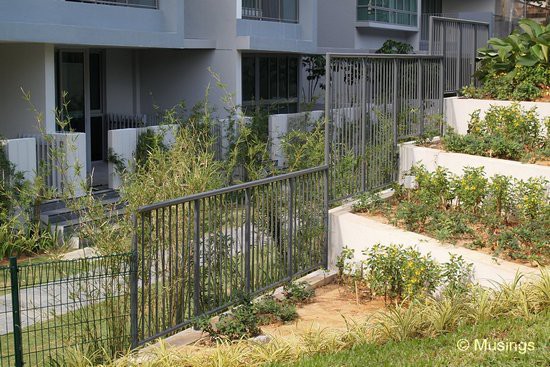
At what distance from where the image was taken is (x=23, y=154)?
14.8 meters

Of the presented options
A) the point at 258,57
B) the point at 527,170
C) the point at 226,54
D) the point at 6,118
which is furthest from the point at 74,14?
the point at 527,170

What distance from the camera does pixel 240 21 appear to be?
21.2m

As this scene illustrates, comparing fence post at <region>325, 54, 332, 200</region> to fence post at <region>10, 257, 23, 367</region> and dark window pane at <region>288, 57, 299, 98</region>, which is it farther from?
dark window pane at <region>288, 57, 299, 98</region>

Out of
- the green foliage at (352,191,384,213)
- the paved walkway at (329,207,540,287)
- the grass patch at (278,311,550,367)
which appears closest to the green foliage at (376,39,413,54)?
the green foliage at (352,191,384,213)

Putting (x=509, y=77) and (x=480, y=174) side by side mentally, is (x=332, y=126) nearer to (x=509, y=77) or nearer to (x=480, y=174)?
(x=480, y=174)

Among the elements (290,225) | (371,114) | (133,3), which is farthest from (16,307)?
(133,3)

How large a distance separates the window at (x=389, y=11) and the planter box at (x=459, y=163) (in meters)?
17.2

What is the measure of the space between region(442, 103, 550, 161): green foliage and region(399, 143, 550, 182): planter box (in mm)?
345

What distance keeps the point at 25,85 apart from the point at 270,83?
920cm

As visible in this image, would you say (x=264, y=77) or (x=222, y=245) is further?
(x=264, y=77)

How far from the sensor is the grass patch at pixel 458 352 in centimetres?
703

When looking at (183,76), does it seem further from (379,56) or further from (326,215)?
(326,215)

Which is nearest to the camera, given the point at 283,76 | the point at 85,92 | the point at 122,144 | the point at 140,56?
the point at 122,144

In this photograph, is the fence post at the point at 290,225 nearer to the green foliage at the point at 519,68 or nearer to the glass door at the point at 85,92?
the green foliage at the point at 519,68
